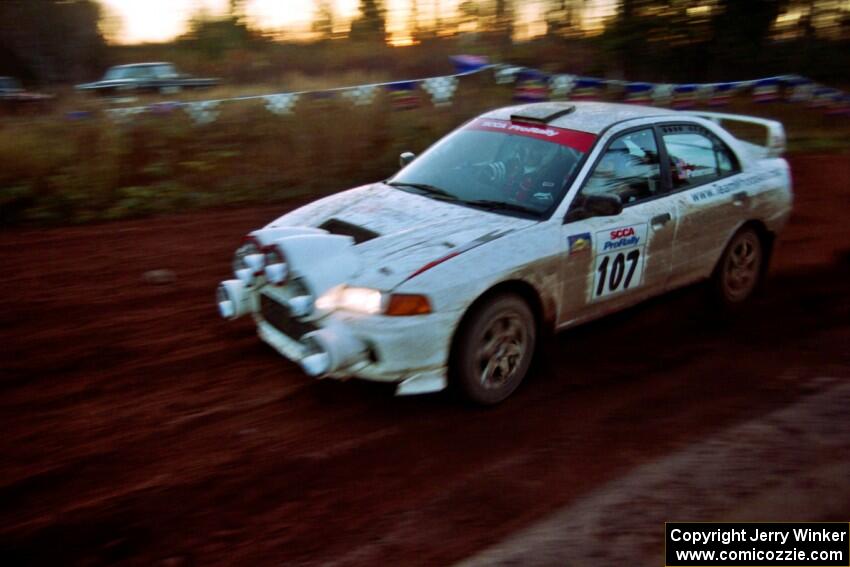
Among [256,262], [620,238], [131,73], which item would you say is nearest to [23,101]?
[131,73]

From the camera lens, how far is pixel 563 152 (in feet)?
16.0

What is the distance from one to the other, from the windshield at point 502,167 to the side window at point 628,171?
0.14 m

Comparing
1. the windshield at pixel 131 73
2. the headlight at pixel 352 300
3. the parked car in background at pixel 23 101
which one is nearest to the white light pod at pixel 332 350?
the headlight at pixel 352 300

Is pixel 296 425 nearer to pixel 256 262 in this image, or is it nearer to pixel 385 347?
pixel 385 347

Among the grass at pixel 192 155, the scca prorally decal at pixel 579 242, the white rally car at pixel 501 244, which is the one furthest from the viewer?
the grass at pixel 192 155

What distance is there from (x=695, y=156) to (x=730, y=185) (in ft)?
1.24

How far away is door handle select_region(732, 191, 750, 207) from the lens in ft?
18.4

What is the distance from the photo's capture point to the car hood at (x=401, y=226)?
4031 millimetres

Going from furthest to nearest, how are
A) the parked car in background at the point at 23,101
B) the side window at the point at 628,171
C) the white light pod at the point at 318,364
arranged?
the parked car in background at the point at 23,101 → the side window at the point at 628,171 → the white light pod at the point at 318,364

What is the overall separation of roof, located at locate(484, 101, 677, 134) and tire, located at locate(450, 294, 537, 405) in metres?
1.44

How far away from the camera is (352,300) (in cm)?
399

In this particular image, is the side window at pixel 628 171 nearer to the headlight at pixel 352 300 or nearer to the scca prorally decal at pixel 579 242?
the scca prorally decal at pixel 579 242

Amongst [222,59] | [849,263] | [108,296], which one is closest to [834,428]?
[849,263]

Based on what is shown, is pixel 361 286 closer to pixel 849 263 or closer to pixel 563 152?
pixel 563 152
